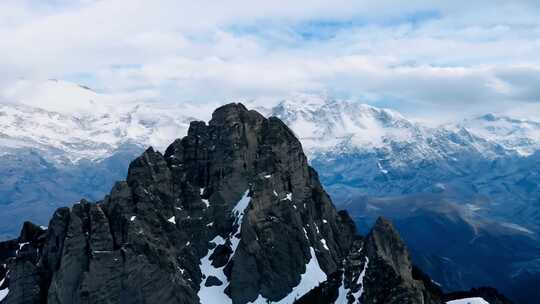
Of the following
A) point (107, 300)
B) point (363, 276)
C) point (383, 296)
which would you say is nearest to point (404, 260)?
point (363, 276)

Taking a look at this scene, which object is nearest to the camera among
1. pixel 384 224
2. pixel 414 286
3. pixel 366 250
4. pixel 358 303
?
pixel 414 286

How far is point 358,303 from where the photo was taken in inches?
6314

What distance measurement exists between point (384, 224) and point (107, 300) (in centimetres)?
7113

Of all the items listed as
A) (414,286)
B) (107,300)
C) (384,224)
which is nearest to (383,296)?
(414,286)

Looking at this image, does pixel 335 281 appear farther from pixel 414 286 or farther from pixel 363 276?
pixel 414 286

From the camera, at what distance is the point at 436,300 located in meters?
166

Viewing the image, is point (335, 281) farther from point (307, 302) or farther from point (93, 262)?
point (93, 262)

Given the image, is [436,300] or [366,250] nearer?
[436,300]

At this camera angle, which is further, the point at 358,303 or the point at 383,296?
the point at 358,303

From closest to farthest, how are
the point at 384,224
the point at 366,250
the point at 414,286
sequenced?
the point at 414,286
the point at 366,250
the point at 384,224

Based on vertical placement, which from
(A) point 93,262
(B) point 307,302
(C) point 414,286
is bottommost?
(B) point 307,302

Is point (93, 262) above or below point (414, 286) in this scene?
below

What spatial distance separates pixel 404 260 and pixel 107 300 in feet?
245

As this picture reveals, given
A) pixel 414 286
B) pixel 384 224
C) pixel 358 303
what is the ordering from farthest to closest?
1. pixel 384 224
2. pixel 358 303
3. pixel 414 286
